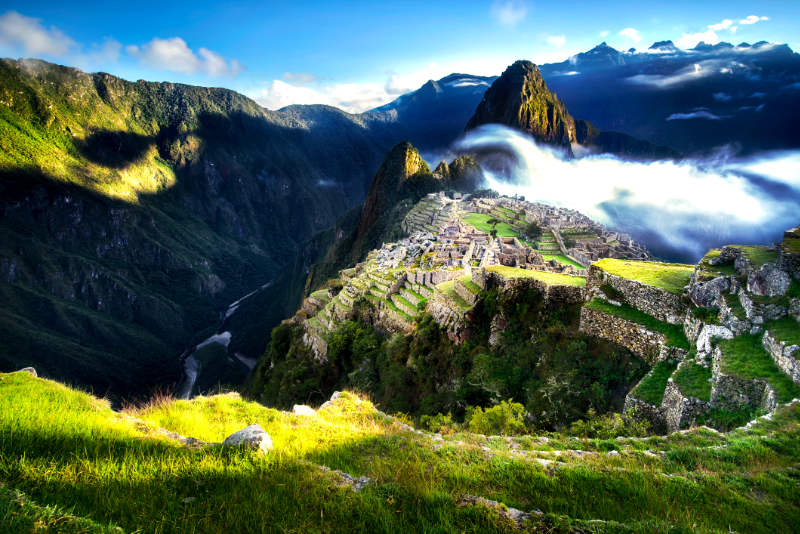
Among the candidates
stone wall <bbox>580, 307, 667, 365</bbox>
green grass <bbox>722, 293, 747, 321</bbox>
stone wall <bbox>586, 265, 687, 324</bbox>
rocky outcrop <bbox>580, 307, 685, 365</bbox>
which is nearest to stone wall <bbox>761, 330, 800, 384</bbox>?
green grass <bbox>722, 293, 747, 321</bbox>

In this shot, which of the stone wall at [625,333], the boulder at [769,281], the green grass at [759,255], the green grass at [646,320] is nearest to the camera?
the boulder at [769,281]

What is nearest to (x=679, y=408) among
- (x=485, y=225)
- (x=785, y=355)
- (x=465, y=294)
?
(x=785, y=355)

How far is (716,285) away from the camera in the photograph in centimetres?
1188

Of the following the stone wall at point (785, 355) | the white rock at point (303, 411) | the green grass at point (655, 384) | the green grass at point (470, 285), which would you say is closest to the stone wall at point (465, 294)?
the green grass at point (470, 285)

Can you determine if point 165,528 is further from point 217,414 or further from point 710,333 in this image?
point 710,333

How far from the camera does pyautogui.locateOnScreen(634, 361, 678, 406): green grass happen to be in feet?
34.7

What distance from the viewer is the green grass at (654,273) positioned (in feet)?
45.3

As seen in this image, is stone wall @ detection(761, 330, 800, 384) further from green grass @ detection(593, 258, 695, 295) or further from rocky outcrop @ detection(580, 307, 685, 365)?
green grass @ detection(593, 258, 695, 295)

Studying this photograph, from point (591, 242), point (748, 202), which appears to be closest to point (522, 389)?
point (591, 242)

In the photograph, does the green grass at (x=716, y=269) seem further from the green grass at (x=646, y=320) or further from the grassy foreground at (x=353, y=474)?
the grassy foreground at (x=353, y=474)

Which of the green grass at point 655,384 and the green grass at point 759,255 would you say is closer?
the green grass at point 655,384

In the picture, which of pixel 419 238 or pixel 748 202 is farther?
pixel 748 202

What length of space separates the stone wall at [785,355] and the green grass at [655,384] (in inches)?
101

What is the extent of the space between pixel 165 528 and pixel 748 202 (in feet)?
705
